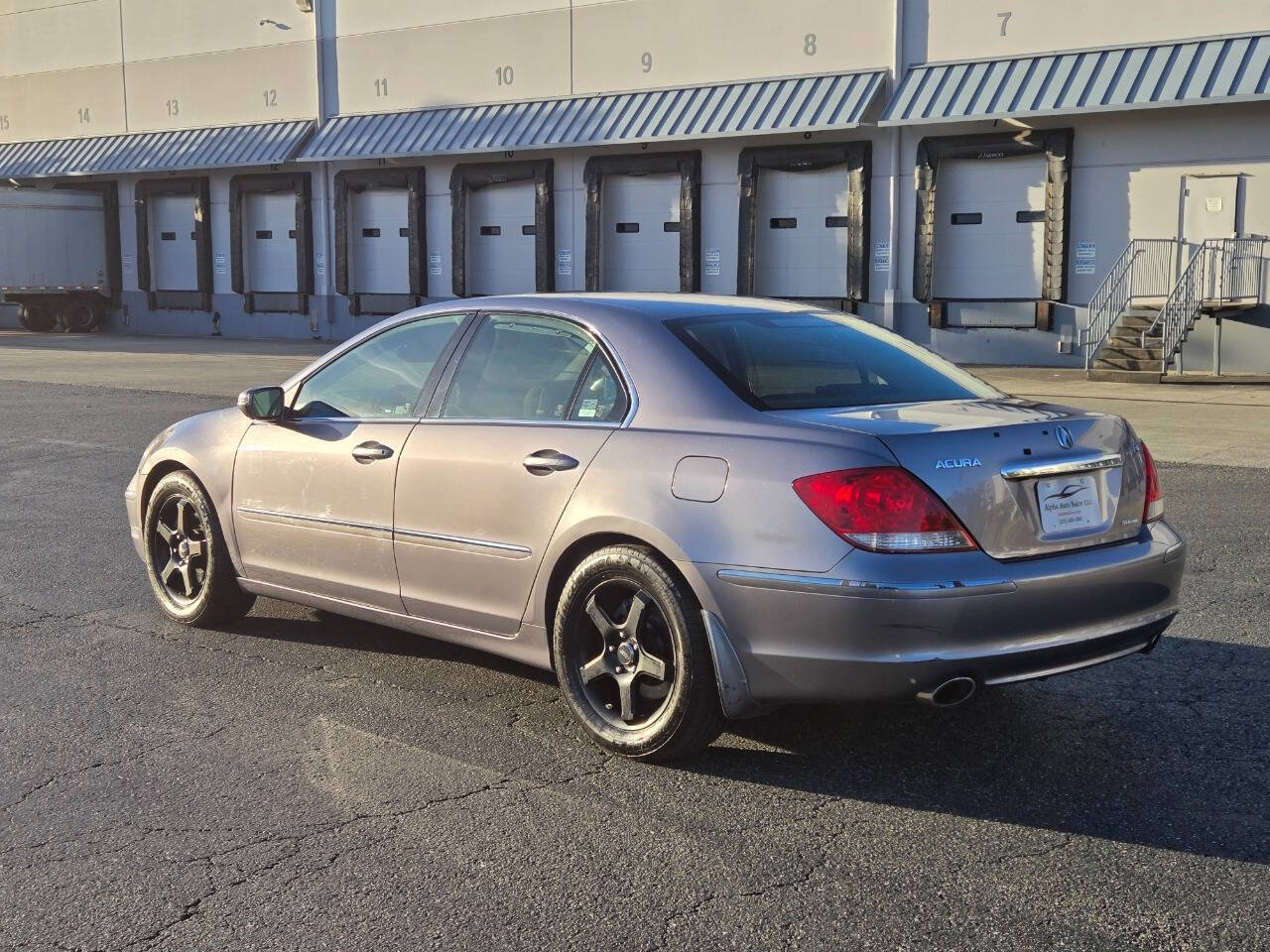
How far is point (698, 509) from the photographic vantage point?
461 centimetres

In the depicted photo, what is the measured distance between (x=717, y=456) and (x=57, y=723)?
2624mm

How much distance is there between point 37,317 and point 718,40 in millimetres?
22660

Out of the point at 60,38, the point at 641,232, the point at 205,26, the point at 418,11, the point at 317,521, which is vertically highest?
the point at 60,38

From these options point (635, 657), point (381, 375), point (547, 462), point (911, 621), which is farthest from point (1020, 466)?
point (381, 375)

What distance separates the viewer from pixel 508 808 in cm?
441

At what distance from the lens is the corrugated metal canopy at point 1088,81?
2189cm

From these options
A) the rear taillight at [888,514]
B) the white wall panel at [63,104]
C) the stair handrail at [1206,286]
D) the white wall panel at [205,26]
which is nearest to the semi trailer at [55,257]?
the white wall panel at [63,104]

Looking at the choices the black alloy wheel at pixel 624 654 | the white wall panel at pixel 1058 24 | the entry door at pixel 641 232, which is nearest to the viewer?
the black alloy wheel at pixel 624 654

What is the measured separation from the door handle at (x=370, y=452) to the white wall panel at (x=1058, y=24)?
2064cm

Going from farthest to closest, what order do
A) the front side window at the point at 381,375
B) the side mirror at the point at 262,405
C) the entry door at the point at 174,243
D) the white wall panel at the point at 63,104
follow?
the white wall panel at the point at 63,104
the entry door at the point at 174,243
the side mirror at the point at 262,405
the front side window at the point at 381,375

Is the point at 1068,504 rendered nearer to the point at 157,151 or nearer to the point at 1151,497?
the point at 1151,497

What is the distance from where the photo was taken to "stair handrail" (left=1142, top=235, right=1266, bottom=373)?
21.9 meters

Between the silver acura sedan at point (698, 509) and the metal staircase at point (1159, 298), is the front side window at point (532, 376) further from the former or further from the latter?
the metal staircase at point (1159, 298)

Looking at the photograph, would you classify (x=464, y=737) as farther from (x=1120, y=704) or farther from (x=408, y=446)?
(x=1120, y=704)
